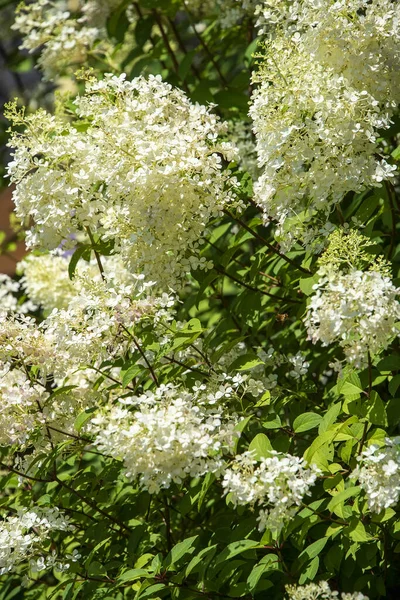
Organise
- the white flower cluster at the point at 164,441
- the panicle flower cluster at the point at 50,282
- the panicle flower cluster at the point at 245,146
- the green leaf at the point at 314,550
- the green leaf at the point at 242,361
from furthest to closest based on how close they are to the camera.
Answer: the panicle flower cluster at the point at 50,282, the panicle flower cluster at the point at 245,146, the green leaf at the point at 242,361, the green leaf at the point at 314,550, the white flower cluster at the point at 164,441

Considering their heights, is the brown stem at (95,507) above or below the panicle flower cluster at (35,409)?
below

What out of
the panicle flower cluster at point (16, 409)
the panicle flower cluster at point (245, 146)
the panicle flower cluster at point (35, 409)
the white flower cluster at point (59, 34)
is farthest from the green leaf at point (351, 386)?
the white flower cluster at point (59, 34)

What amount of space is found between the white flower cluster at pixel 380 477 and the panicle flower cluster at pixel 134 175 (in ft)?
2.76

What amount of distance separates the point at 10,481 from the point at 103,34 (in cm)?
290

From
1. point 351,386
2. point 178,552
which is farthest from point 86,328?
point 351,386

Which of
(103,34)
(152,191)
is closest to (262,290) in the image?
(152,191)

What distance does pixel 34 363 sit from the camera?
269 centimetres

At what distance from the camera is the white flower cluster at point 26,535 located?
99.0 inches

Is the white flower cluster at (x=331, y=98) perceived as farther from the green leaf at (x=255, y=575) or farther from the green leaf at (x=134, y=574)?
the green leaf at (x=134, y=574)

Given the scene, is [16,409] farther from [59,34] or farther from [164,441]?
[59,34]

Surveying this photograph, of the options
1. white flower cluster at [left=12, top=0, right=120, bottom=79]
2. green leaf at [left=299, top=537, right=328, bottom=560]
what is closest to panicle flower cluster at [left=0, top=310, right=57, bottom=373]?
green leaf at [left=299, top=537, right=328, bottom=560]

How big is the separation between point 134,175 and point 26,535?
1221mm

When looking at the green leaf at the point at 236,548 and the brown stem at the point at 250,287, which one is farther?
the brown stem at the point at 250,287

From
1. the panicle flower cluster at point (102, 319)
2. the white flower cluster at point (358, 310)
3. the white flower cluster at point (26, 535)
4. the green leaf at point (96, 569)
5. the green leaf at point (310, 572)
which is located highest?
the white flower cluster at point (358, 310)
